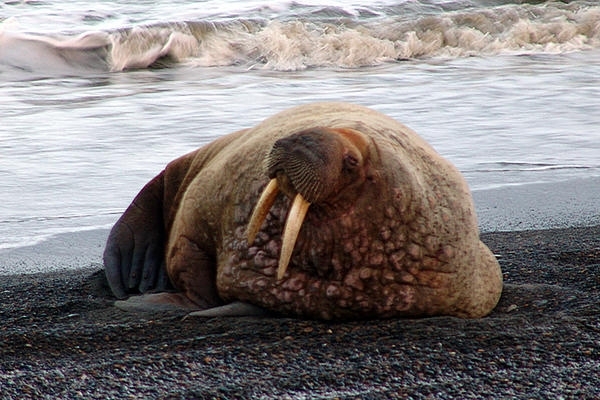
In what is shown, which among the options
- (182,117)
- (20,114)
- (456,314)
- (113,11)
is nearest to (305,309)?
(456,314)

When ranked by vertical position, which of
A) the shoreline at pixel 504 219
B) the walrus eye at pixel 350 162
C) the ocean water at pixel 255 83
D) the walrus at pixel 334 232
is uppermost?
the walrus eye at pixel 350 162

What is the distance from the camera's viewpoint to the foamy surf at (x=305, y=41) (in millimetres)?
13750

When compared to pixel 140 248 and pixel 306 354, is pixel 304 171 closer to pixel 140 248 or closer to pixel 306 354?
pixel 306 354

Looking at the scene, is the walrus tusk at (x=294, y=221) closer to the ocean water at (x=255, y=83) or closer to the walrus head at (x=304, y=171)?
the walrus head at (x=304, y=171)

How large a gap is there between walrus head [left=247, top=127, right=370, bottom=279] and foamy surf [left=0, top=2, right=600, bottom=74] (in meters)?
10.3

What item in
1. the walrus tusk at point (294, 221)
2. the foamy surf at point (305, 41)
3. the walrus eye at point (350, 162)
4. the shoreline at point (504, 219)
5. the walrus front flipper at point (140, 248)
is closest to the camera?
the walrus tusk at point (294, 221)

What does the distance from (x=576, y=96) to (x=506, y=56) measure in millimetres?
4653

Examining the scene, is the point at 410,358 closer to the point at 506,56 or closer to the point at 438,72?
the point at 438,72

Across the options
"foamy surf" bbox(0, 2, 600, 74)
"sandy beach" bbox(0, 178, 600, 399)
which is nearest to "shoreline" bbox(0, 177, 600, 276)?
"sandy beach" bbox(0, 178, 600, 399)

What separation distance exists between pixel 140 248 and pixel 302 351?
1.36m

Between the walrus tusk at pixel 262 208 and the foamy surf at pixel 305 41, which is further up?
the walrus tusk at pixel 262 208

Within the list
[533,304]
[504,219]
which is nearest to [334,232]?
[533,304]

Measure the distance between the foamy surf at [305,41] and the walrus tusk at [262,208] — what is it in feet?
33.4

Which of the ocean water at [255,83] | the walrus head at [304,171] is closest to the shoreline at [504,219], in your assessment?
the ocean water at [255,83]
